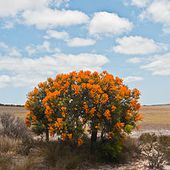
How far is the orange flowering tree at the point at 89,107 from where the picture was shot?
46.2 feet

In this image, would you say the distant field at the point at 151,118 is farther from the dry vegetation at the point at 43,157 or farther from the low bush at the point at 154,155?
the low bush at the point at 154,155

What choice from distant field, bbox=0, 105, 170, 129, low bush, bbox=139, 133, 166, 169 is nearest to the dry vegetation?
low bush, bbox=139, 133, 166, 169

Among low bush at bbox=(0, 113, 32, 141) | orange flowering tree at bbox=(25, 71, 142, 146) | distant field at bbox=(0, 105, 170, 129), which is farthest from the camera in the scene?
distant field at bbox=(0, 105, 170, 129)

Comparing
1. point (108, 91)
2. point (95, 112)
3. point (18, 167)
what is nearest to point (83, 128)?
point (95, 112)

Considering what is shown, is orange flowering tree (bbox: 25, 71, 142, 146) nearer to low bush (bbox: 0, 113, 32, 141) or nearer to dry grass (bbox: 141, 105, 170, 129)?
low bush (bbox: 0, 113, 32, 141)

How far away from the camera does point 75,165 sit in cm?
1388

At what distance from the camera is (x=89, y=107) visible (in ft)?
46.9

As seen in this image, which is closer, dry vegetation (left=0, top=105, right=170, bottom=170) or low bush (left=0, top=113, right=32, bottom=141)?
dry vegetation (left=0, top=105, right=170, bottom=170)

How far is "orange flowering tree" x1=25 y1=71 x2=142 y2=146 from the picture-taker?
1409cm

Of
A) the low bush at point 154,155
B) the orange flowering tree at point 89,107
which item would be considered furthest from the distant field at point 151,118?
the low bush at point 154,155

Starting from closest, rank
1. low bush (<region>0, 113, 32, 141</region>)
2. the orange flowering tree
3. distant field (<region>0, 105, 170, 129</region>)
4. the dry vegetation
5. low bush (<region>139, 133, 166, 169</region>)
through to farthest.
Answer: the dry vegetation < the orange flowering tree < low bush (<region>139, 133, 166, 169</region>) < low bush (<region>0, 113, 32, 141</region>) < distant field (<region>0, 105, 170, 129</region>)

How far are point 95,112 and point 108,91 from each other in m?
1.09

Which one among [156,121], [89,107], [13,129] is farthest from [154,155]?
[156,121]

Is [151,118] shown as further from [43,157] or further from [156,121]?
[43,157]
